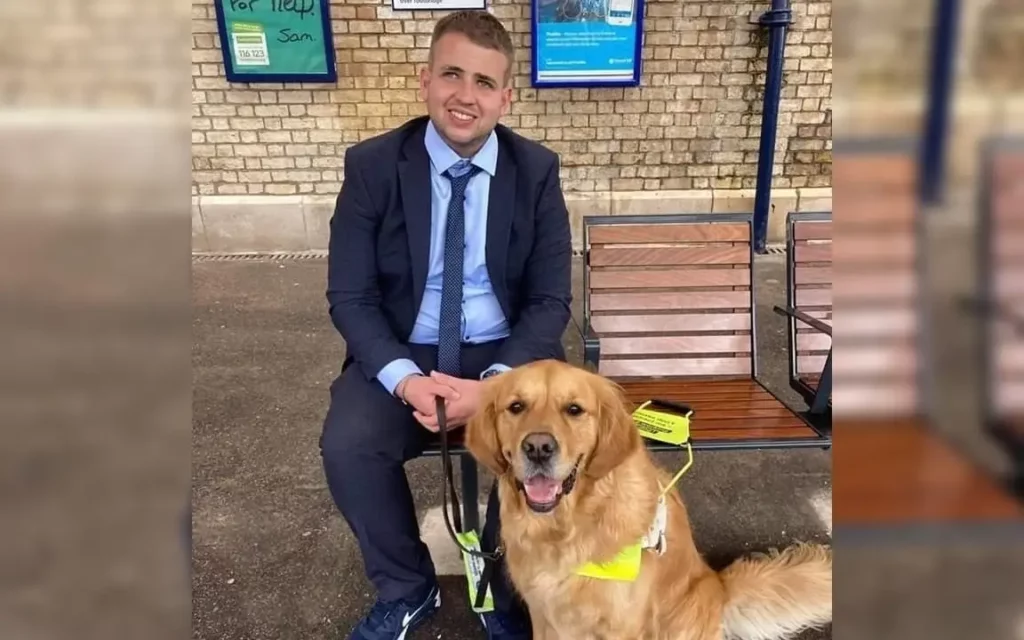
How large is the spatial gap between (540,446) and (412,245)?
2.92 ft

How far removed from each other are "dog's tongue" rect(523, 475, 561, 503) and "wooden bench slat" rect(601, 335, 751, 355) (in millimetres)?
1329

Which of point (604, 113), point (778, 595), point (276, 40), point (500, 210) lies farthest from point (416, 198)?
point (276, 40)

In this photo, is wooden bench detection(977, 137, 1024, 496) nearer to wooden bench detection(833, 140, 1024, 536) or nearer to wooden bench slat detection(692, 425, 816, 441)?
wooden bench detection(833, 140, 1024, 536)

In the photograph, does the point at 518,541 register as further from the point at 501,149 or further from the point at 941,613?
the point at 941,613

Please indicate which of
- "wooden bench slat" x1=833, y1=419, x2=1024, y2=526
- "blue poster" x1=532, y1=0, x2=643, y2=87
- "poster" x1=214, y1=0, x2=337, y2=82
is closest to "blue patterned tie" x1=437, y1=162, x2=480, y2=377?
"wooden bench slat" x1=833, y1=419, x2=1024, y2=526

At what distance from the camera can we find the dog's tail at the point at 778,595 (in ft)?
7.11

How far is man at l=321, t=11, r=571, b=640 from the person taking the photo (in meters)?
2.32

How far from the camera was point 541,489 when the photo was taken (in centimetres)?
201

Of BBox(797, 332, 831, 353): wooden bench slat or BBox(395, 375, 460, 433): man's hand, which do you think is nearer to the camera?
BBox(395, 375, 460, 433): man's hand

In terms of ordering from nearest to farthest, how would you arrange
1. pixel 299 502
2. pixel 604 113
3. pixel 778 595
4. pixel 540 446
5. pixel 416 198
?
pixel 540 446 → pixel 778 595 → pixel 416 198 → pixel 299 502 → pixel 604 113

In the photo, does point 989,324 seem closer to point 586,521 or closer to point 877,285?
point 877,285

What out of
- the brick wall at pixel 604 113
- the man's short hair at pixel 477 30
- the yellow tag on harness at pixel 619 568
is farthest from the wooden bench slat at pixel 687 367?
the brick wall at pixel 604 113

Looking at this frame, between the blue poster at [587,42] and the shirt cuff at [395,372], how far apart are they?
4211mm

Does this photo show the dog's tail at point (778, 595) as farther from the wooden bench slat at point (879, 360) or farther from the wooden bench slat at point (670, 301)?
the wooden bench slat at point (879, 360)
